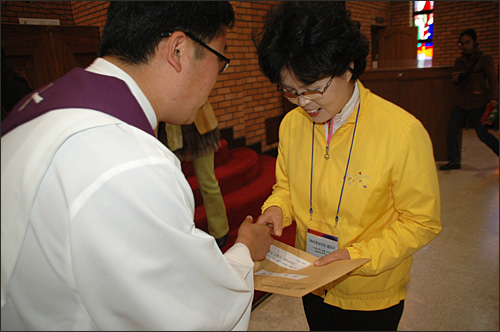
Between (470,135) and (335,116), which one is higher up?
(335,116)

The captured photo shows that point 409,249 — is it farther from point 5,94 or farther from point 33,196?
point 5,94

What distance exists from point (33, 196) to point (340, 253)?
100 cm

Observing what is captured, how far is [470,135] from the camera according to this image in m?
7.94

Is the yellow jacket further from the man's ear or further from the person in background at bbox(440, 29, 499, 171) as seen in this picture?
the person in background at bbox(440, 29, 499, 171)

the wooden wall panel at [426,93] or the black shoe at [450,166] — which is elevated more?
the wooden wall panel at [426,93]

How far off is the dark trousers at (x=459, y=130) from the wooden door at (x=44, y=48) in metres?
5.15

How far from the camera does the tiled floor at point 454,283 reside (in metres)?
2.54

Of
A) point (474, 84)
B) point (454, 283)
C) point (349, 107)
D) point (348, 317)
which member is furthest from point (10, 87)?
point (474, 84)

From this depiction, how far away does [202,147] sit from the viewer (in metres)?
2.92

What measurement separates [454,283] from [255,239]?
244 centimetres

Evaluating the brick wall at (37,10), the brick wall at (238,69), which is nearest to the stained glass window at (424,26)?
the brick wall at (238,69)

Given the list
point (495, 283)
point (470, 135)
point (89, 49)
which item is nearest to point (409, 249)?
point (495, 283)

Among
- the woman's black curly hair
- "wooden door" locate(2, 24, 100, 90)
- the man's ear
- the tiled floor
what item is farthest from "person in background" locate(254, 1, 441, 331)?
"wooden door" locate(2, 24, 100, 90)

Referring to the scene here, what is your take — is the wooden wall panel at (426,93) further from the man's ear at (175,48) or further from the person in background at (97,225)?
the person in background at (97,225)
